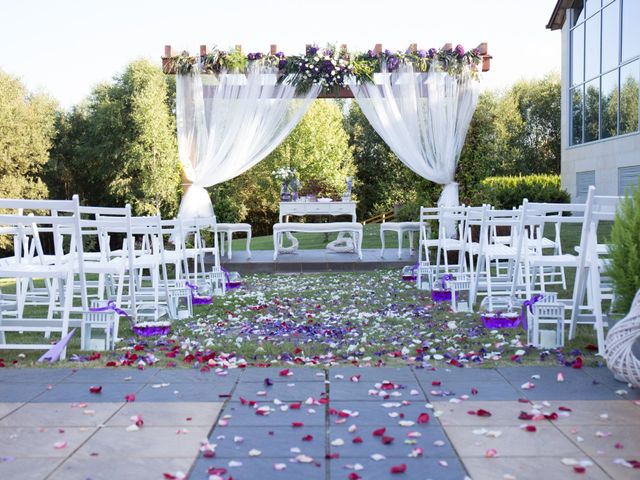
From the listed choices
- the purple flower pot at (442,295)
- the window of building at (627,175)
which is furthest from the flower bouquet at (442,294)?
the window of building at (627,175)

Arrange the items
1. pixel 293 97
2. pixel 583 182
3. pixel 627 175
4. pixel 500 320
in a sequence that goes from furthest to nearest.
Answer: pixel 583 182
pixel 627 175
pixel 293 97
pixel 500 320

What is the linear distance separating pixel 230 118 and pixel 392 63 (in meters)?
2.18

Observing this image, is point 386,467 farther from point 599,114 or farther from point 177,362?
point 599,114

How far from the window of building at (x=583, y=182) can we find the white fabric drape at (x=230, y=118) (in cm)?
877

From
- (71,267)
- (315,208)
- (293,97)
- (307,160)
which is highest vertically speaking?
(293,97)

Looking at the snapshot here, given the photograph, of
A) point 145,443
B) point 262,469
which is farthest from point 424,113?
point 262,469

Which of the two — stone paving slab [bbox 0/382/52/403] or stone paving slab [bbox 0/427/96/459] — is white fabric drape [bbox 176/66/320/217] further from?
stone paving slab [bbox 0/427/96/459]

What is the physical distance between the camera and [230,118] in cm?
870

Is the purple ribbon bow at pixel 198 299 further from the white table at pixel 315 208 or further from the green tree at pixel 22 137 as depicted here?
the green tree at pixel 22 137

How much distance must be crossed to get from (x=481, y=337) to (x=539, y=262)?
582 millimetres

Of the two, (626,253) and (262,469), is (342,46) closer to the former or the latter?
(626,253)

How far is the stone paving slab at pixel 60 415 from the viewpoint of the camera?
8.17ft

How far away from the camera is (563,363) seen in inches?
133

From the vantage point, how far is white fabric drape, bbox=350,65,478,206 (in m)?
8.73
